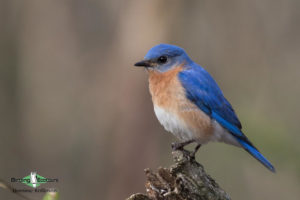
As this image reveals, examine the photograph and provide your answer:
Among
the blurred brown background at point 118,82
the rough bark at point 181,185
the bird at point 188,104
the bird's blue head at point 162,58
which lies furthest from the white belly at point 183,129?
the blurred brown background at point 118,82

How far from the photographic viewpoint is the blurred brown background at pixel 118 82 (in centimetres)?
878

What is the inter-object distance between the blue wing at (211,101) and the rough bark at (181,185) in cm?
189

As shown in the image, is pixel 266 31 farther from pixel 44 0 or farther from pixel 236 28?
pixel 44 0

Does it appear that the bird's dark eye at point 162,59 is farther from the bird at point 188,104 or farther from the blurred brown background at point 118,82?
the blurred brown background at point 118,82

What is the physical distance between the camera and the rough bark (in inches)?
174

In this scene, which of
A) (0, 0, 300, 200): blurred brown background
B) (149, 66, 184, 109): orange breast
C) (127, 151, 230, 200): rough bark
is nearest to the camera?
(127, 151, 230, 200): rough bark

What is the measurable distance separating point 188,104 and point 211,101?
327mm

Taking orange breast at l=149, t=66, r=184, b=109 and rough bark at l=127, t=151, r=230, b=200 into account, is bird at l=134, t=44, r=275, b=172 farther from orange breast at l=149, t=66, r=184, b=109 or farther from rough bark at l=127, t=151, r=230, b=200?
rough bark at l=127, t=151, r=230, b=200

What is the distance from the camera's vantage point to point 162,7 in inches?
345

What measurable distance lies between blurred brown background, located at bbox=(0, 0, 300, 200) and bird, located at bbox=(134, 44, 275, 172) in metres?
1.72

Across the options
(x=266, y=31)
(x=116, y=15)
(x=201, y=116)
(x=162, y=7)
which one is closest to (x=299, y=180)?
(x=201, y=116)

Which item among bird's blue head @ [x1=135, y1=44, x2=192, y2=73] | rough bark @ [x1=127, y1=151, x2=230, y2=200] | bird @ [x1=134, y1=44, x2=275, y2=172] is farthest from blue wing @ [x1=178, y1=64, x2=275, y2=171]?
rough bark @ [x1=127, y1=151, x2=230, y2=200]

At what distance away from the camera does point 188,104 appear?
251 inches

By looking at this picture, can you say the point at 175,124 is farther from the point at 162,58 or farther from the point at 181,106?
the point at 162,58
